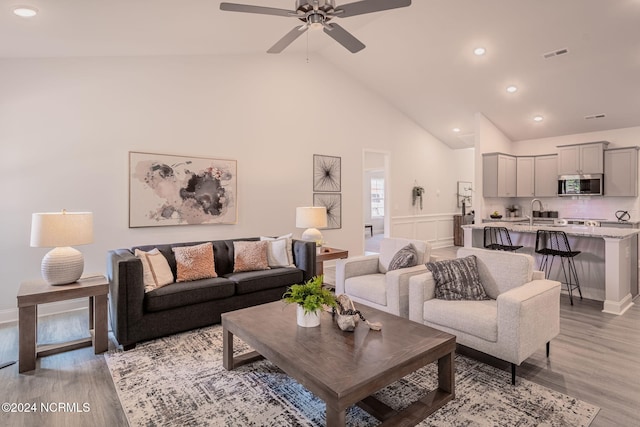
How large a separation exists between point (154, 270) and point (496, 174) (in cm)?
630

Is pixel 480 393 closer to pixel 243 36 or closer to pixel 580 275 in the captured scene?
pixel 580 275

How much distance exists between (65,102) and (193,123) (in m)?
1.43

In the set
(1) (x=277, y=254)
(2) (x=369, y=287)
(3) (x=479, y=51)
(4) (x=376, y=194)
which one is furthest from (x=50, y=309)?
(4) (x=376, y=194)

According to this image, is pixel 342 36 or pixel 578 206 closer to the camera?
pixel 342 36

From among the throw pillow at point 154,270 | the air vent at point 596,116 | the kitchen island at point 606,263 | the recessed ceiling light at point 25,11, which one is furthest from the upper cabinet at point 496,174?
the recessed ceiling light at point 25,11

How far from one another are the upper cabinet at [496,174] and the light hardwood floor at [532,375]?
3.77 meters

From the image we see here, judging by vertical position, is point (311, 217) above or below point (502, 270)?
above

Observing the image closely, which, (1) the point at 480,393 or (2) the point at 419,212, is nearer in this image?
(1) the point at 480,393

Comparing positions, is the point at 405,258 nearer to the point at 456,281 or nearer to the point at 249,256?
the point at 456,281

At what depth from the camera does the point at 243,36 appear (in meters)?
4.55

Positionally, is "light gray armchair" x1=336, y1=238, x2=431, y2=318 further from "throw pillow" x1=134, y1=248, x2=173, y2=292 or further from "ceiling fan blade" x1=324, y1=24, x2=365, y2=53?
"ceiling fan blade" x1=324, y1=24, x2=365, y2=53

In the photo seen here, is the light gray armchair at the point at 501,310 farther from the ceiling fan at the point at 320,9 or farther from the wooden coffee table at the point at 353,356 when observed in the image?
the ceiling fan at the point at 320,9

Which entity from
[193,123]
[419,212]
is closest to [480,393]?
[193,123]

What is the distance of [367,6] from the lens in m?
2.55
